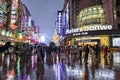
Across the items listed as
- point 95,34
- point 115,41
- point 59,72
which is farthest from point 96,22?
point 59,72

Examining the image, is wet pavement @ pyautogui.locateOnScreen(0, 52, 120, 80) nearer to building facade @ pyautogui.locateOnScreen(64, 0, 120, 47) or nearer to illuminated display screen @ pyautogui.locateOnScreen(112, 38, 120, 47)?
illuminated display screen @ pyautogui.locateOnScreen(112, 38, 120, 47)

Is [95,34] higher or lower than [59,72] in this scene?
higher

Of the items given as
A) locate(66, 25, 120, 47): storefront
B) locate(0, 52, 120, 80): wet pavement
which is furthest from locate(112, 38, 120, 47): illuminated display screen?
locate(0, 52, 120, 80): wet pavement

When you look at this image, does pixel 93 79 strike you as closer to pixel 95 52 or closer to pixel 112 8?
pixel 95 52

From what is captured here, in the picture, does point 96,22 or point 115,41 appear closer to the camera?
point 115,41

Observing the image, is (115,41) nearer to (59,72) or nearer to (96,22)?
(96,22)

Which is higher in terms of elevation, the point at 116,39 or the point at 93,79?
the point at 116,39

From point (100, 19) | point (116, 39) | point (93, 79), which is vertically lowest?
point (93, 79)

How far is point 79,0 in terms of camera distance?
93062 millimetres

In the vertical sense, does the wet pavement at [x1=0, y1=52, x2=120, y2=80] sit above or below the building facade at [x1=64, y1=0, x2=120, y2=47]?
below

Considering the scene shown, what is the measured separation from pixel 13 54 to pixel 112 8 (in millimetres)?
36278

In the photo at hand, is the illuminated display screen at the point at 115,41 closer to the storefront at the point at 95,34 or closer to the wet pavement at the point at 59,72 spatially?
the storefront at the point at 95,34

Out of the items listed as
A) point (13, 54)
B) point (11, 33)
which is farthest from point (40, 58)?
point (11, 33)

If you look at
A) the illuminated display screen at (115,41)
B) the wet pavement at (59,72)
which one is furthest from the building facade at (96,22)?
the wet pavement at (59,72)
